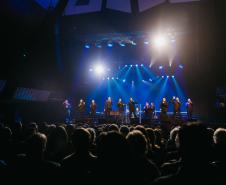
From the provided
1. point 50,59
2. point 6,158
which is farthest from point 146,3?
point 6,158

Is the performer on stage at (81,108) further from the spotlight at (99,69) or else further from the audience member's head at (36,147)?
the audience member's head at (36,147)

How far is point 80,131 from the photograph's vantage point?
11.1ft

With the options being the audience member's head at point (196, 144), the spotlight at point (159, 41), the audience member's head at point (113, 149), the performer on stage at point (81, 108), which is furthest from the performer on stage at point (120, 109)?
the audience member's head at point (196, 144)

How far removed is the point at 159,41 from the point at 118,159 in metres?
18.5

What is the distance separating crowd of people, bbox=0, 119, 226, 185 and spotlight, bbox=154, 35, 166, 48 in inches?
609

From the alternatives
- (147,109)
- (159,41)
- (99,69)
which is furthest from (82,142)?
(99,69)

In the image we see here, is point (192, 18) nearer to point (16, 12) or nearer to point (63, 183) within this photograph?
point (16, 12)

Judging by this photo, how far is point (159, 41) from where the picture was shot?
1994 centimetres

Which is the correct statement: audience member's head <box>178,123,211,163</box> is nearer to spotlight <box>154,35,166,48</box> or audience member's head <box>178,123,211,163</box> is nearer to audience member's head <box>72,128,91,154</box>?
audience member's head <box>72,128,91,154</box>

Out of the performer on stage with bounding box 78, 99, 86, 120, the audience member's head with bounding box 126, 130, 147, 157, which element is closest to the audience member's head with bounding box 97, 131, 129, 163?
the audience member's head with bounding box 126, 130, 147, 157

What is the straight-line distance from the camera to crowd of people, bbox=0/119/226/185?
73.3 inches

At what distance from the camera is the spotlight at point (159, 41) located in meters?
19.2

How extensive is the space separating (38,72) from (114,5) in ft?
23.0

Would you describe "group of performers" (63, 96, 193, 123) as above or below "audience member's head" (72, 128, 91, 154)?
above
